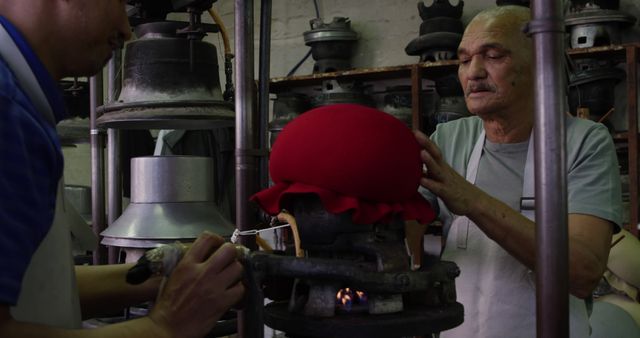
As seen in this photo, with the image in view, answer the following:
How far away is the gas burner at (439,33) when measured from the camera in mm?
3871

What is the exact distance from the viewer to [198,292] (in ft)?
3.40

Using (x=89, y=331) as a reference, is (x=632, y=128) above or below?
above

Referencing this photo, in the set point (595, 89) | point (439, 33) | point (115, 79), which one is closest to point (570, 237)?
point (115, 79)

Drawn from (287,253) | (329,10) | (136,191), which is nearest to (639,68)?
(329,10)

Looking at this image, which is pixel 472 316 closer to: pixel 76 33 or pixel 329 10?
pixel 76 33

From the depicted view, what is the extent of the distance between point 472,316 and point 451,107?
239 centimetres

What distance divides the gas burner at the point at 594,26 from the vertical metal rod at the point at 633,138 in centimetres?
21

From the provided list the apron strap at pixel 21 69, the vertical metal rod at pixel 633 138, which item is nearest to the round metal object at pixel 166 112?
the apron strap at pixel 21 69

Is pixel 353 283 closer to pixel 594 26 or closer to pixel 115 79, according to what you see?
pixel 115 79

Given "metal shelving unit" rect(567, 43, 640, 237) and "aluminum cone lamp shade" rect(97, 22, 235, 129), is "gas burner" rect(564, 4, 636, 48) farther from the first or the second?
"aluminum cone lamp shade" rect(97, 22, 235, 129)

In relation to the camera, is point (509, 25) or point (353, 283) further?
point (509, 25)

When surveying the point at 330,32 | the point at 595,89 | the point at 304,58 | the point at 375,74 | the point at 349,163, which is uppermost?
the point at 330,32

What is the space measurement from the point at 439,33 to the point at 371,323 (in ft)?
10.3

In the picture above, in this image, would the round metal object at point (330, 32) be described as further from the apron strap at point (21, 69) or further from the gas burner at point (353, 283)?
the apron strap at point (21, 69)
